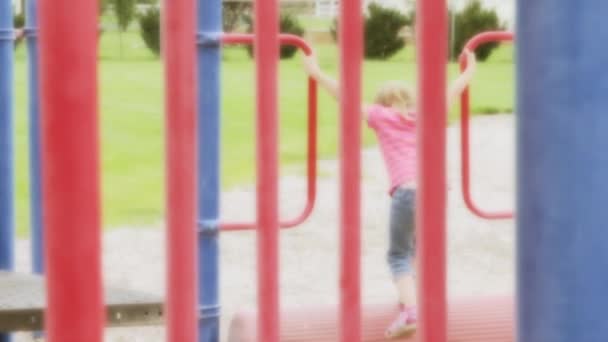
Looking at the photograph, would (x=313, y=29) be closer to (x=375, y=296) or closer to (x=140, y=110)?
(x=140, y=110)

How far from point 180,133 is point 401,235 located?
284cm

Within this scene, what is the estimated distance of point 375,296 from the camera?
5.58 meters

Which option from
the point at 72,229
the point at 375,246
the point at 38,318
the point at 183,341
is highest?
the point at 72,229

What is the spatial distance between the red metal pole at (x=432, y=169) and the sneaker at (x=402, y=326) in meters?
2.35

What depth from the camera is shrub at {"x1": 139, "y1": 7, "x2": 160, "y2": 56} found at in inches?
730

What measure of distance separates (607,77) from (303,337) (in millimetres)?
2588

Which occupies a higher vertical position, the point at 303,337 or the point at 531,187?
the point at 531,187

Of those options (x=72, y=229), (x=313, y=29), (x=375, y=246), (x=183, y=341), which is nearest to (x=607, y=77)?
(x=72, y=229)

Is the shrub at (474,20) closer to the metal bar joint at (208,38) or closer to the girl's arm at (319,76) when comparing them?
the girl's arm at (319,76)

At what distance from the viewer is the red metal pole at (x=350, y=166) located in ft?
4.31

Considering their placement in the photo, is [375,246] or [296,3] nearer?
[375,246]

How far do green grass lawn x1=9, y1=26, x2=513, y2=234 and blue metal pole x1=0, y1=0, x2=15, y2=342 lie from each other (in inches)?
23.3

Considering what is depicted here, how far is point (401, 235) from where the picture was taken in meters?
3.80

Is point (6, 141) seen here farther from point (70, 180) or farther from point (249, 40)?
point (70, 180)
